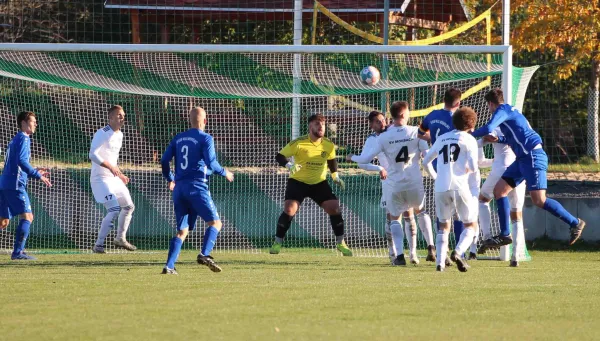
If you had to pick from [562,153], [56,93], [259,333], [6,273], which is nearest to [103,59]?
[56,93]

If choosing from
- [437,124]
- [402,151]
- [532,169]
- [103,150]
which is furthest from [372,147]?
[103,150]

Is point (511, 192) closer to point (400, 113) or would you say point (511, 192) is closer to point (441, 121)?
point (441, 121)

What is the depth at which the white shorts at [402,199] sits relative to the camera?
40.6 ft

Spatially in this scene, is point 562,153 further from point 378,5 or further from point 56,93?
point 56,93

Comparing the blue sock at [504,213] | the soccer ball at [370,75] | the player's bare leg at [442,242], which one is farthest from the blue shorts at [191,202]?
the soccer ball at [370,75]

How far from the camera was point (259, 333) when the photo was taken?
272 inches

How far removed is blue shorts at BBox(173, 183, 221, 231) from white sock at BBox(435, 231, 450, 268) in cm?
252

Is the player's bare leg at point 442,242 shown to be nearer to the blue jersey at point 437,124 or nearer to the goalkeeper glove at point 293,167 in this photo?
the blue jersey at point 437,124

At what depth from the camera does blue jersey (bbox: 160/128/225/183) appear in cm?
1094

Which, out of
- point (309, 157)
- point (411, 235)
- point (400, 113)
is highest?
point (400, 113)

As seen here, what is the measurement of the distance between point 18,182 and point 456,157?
5.90 metres

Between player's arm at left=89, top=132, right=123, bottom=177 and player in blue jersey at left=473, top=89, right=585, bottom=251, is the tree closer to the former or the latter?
player in blue jersey at left=473, top=89, right=585, bottom=251

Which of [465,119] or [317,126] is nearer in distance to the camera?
[465,119]

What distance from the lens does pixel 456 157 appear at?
435 inches
